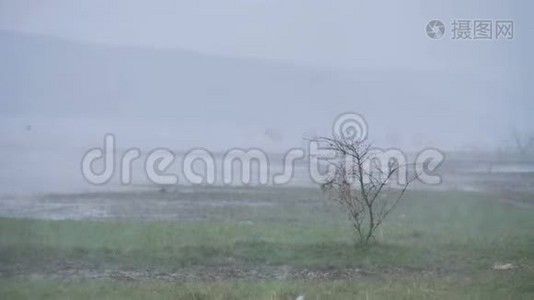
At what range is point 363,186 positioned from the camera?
3678 mm

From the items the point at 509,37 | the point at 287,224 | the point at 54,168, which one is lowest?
the point at 287,224

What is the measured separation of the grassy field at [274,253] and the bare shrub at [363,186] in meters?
0.06

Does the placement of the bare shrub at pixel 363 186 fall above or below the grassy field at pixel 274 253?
above

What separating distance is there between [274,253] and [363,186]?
1.93 feet

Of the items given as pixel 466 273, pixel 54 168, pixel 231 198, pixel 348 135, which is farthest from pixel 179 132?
pixel 466 273

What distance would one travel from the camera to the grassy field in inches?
142

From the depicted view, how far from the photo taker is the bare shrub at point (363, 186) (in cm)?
Result: 365

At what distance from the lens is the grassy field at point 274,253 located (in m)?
3.60

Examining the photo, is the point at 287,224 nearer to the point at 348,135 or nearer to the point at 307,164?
the point at 307,164

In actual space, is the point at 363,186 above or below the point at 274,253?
above

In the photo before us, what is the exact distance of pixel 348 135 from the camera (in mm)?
3641

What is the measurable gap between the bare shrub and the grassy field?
56 millimetres

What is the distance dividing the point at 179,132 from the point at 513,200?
1.83 metres

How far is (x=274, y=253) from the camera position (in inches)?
144
